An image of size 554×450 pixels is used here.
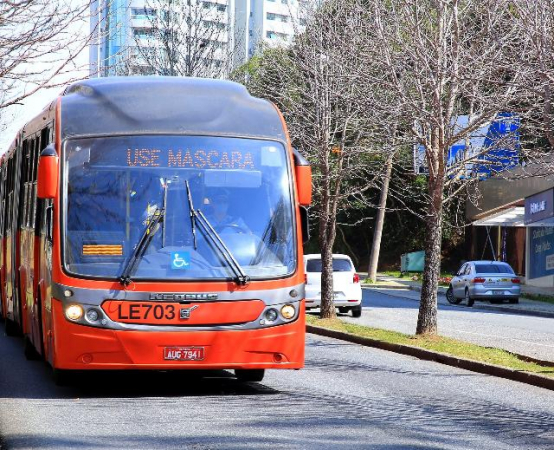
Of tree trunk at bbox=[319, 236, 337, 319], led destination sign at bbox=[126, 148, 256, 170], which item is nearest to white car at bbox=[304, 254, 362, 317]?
tree trunk at bbox=[319, 236, 337, 319]

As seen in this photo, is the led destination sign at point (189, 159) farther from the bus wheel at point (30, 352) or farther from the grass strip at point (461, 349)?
the bus wheel at point (30, 352)

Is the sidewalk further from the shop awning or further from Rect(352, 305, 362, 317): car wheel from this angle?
Rect(352, 305, 362, 317): car wheel

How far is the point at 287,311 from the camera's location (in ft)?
41.2

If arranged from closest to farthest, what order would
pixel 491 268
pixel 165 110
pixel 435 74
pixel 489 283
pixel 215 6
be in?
pixel 165 110 → pixel 435 74 → pixel 215 6 → pixel 489 283 → pixel 491 268

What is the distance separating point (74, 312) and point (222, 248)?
1625 millimetres

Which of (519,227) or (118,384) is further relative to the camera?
(519,227)

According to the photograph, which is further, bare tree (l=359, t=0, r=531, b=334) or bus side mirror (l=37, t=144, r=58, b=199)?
bare tree (l=359, t=0, r=531, b=334)

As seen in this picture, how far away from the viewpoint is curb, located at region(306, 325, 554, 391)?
14.4m

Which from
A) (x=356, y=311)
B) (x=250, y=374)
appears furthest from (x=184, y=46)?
(x=250, y=374)

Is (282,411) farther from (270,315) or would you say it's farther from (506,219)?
(506,219)

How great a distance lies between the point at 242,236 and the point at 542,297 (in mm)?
33787

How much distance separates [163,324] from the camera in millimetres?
12133

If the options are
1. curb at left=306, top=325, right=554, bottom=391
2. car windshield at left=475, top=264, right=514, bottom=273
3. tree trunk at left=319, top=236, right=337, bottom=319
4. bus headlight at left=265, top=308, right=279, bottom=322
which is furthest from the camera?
car windshield at left=475, top=264, right=514, bottom=273

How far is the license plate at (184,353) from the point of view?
12.1 metres
